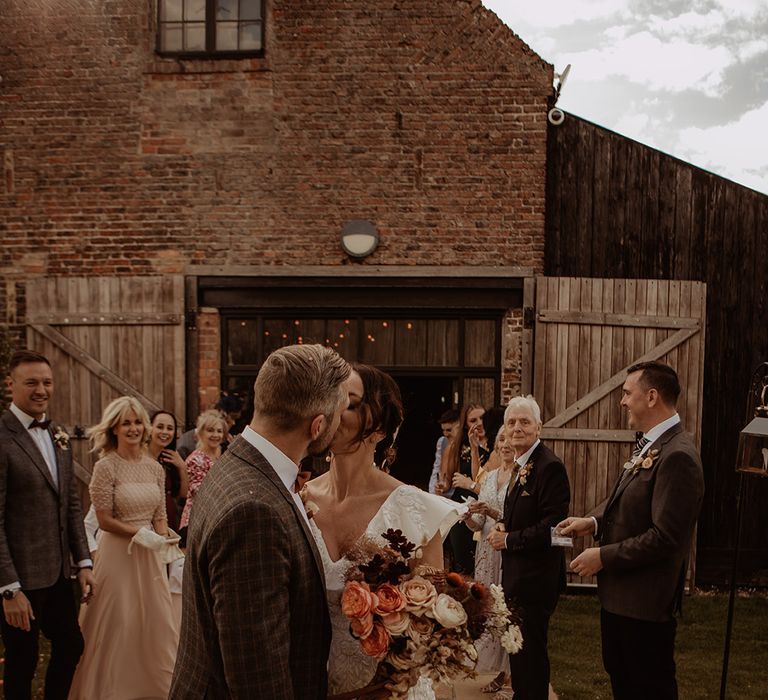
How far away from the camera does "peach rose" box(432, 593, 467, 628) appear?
1.81 m

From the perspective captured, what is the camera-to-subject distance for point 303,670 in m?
1.73

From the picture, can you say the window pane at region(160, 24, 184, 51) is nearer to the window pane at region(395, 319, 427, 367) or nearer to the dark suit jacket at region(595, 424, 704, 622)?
the window pane at region(395, 319, 427, 367)

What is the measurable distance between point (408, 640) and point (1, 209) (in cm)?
649

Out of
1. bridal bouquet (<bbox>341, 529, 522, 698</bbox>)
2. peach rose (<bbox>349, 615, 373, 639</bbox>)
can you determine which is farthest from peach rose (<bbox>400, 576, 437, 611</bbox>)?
peach rose (<bbox>349, 615, 373, 639</bbox>)

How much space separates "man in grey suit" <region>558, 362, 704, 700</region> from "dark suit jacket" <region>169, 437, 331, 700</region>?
1845mm

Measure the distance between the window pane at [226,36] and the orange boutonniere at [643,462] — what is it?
5.50 meters

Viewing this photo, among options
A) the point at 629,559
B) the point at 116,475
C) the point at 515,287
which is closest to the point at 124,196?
the point at 116,475

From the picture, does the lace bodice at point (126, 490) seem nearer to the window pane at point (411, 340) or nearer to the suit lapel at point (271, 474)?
the suit lapel at point (271, 474)

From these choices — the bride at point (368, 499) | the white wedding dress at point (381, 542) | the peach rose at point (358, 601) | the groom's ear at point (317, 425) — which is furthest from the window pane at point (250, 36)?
the peach rose at point (358, 601)

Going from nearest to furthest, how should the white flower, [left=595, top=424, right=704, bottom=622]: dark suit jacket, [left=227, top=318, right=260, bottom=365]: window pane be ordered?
the white flower
[left=595, top=424, right=704, bottom=622]: dark suit jacket
[left=227, top=318, right=260, bottom=365]: window pane

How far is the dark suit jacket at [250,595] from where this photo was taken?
1537mm

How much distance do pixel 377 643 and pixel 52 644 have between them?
2.67m

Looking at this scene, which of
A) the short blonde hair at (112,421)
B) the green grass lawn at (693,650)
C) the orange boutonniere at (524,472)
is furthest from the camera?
the green grass lawn at (693,650)

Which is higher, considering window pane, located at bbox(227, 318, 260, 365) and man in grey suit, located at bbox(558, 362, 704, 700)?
window pane, located at bbox(227, 318, 260, 365)
